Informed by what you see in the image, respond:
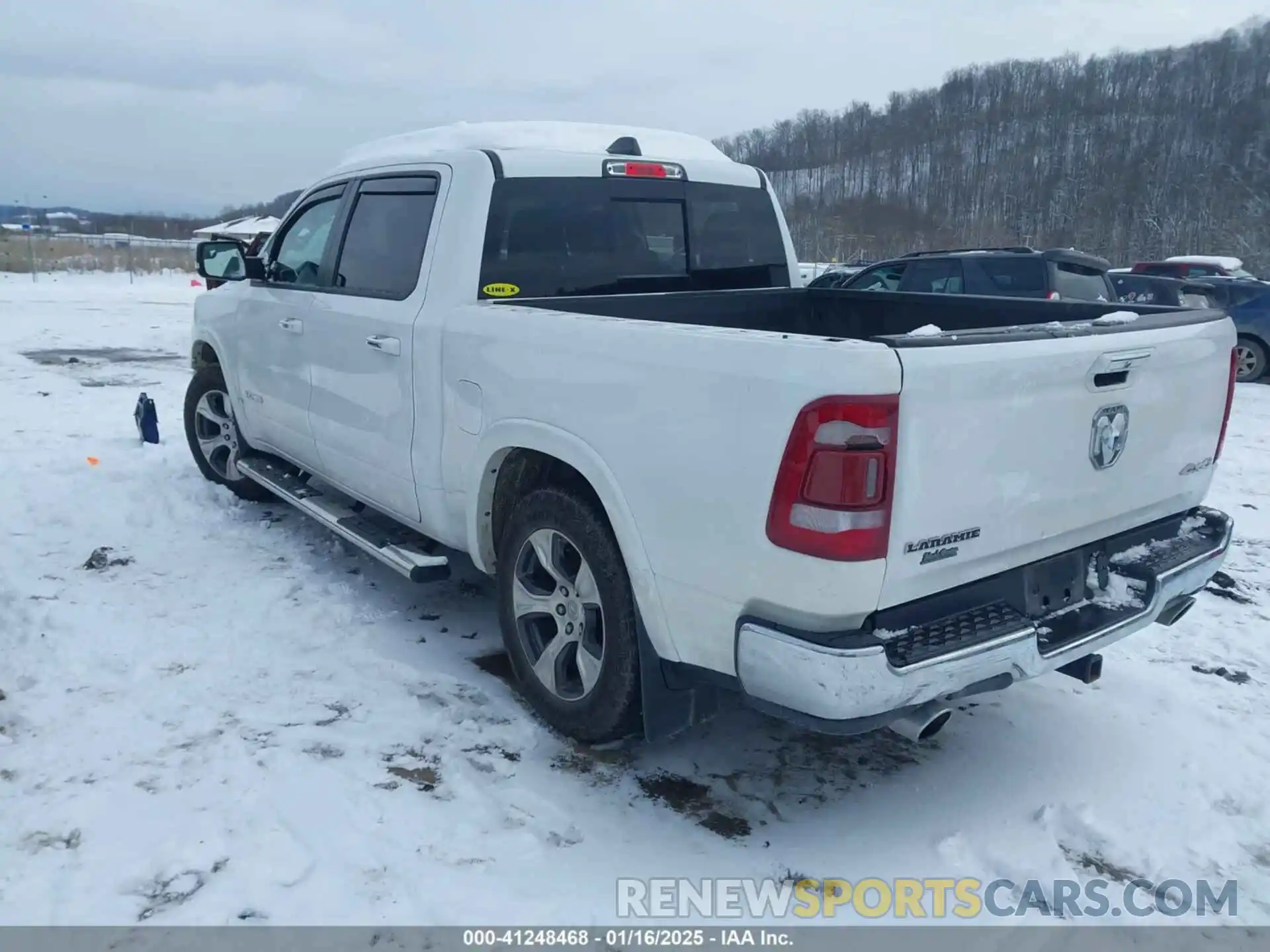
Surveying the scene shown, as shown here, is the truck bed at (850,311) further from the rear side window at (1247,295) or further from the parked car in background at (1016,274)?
the rear side window at (1247,295)

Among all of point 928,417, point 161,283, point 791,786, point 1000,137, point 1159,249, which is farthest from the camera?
point 1000,137

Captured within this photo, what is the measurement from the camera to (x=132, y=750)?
11.0 feet

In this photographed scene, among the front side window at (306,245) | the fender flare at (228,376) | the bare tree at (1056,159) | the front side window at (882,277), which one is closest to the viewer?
the front side window at (306,245)

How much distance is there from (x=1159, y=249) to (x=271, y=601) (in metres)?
81.0

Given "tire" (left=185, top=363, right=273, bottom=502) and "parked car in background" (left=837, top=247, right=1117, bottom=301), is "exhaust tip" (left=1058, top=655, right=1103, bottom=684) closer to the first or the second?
"tire" (left=185, top=363, right=273, bottom=502)

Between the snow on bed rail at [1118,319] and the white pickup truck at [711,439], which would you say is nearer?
the white pickup truck at [711,439]

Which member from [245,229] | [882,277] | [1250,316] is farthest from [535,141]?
[245,229]

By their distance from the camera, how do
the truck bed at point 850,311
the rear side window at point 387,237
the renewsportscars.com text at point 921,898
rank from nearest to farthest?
the renewsportscars.com text at point 921,898, the truck bed at point 850,311, the rear side window at point 387,237

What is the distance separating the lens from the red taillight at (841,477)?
235 cm

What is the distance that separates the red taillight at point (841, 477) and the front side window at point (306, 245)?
335 centimetres

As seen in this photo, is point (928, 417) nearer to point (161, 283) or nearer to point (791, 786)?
point (791, 786)
